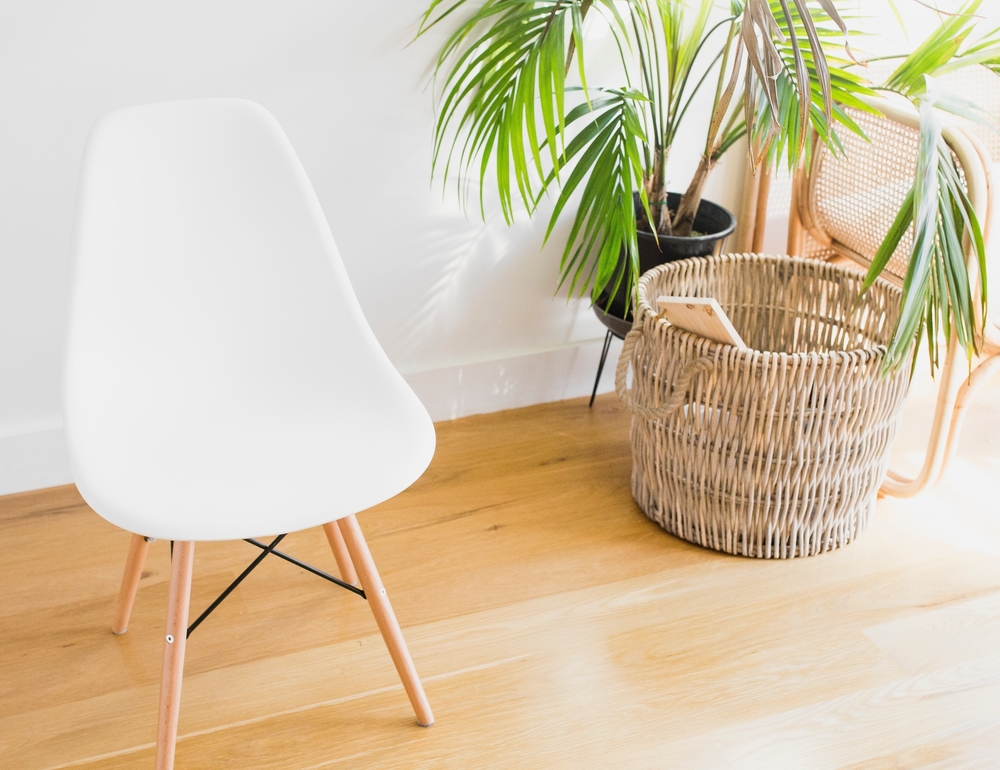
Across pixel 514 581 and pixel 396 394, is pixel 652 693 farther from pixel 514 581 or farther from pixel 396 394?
pixel 396 394

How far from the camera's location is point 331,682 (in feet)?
4.41

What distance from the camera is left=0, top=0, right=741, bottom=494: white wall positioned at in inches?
59.6

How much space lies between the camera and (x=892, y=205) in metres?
1.68

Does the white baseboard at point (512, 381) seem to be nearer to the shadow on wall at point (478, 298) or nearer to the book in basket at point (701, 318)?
the shadow on wall at point (478, 298)

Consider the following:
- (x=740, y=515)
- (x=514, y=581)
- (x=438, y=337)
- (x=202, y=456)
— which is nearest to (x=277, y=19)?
(x=438, y=337)

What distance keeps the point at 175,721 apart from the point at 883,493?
130 centimetres

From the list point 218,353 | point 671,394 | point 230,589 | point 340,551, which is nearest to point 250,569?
point 230,589

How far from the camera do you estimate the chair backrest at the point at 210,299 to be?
115 centimetres

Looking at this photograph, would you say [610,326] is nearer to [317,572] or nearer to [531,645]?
[531,645]

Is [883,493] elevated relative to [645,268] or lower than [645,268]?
lower

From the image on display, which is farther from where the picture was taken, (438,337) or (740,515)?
(438,337)

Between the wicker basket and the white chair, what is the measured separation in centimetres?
52

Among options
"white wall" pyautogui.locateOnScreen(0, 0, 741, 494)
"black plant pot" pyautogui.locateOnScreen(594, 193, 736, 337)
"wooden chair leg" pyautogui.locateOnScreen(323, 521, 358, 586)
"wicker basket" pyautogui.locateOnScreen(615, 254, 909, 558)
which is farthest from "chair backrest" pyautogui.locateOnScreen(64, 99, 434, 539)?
"black plant pot" pyautogui.locateOnScreen(594, 193, 736, 337)

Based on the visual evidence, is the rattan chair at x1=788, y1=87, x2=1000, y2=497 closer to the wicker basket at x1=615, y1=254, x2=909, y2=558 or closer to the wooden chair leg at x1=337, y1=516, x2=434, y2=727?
the wicker basket at x1=615, y1=254, x2=909, y2=558
